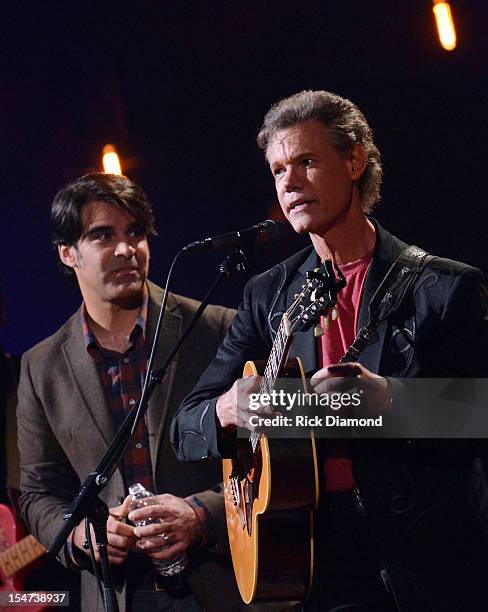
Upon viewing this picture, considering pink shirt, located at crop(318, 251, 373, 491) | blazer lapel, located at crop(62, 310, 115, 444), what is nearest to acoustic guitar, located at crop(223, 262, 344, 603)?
pink shirt, located at crop(318, 251, 373, 491)

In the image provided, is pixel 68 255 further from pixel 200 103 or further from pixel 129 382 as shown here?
pixel 200 103

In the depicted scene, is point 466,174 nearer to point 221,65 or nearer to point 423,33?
point 423,33

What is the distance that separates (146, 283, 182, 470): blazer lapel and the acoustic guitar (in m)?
0.91

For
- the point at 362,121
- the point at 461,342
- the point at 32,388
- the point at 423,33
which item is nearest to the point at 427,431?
the point at 461,342

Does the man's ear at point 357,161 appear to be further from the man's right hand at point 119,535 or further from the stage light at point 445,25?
the stage light at point 445,25

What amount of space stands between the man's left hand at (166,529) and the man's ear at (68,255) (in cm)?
125

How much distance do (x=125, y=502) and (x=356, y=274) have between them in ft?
4.12

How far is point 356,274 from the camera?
8.71 ft

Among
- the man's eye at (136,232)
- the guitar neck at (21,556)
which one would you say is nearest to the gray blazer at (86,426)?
the man's eye at (136,232)

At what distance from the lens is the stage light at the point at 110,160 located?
16.3 feet

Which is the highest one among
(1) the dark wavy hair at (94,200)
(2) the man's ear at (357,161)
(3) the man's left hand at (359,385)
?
(1) the dark wavy hair at (94,200)

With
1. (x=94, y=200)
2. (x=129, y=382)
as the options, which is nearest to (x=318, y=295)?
(x=129, y=382)

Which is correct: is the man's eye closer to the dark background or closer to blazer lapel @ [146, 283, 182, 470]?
blazer lapel @ [146, 283, 182, 470]

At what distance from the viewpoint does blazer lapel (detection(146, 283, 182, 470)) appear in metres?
3.43
